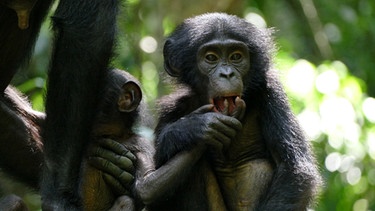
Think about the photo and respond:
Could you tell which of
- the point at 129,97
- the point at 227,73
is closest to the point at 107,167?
the point at 129,97

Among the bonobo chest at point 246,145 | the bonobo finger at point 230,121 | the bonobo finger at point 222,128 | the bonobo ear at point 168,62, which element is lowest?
the bonobo chest at point 246,145

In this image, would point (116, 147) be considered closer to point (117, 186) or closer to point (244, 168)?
point (117, 186)

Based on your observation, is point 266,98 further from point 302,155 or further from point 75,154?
point 75,154

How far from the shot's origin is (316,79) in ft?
29.3

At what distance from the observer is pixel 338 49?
45.9ft

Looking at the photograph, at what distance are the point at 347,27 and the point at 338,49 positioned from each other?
35 cm

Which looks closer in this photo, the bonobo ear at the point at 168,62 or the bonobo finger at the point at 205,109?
the bonobo finger at the point at 205,109

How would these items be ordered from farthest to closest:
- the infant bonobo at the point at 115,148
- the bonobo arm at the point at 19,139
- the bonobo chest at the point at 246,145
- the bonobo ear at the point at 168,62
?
the bonobo arm at the point at 19,139 → the bonobo ear at the point at 168,62 → the infant bonobo at the point at 115,148 → the bonobo chest at the point at 246,145

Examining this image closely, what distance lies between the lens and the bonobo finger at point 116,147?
655 centimetres

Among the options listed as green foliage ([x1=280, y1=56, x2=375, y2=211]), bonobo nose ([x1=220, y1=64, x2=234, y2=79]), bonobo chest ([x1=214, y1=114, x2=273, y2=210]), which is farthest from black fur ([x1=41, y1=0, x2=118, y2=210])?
green foliage ([x1=280, y1=56, x2=375, y2=211])

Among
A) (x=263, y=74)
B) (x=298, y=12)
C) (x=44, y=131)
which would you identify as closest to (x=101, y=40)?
(x=44, y=131)

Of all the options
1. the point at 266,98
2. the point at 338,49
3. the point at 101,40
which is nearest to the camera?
the point at 101,40

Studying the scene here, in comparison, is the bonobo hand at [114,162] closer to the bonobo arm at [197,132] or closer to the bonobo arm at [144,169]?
the bonobo arm at [144,169]

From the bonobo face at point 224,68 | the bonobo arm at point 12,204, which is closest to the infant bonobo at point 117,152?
the bonobo arm at point 12,204
